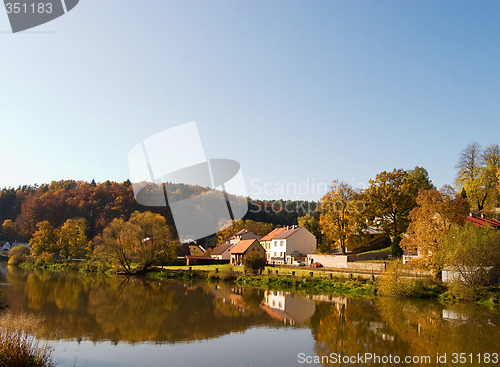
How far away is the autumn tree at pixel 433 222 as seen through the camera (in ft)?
96.0

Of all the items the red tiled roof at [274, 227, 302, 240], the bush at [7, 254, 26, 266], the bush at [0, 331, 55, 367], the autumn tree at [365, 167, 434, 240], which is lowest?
the bush at [7, 254, 26, 266]

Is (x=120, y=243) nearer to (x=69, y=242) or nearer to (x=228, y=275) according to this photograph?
(x=228, y=275)

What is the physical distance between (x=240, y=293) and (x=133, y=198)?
71436mm

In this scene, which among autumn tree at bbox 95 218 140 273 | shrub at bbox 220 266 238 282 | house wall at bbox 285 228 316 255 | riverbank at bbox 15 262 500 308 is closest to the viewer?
riverbank at bbox 15 262 500 308

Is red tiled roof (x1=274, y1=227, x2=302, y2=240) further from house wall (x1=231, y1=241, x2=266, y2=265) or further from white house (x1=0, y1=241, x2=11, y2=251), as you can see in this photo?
white house (x1=0, y1=241, x2=11, y2=251)

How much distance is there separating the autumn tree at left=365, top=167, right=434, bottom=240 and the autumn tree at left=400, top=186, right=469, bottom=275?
13.4 m

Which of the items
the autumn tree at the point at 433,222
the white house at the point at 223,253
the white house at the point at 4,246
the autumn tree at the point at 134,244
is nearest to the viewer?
the autumn tree at the point at 433,222

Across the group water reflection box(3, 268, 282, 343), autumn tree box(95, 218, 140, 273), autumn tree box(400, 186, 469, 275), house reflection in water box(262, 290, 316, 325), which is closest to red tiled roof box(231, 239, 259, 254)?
autumn tree box(95, 218, 140, 273)

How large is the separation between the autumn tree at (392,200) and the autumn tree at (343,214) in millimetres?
1398

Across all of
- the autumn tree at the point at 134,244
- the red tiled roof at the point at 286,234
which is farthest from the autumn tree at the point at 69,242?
the red tiled roof at the point at 286,234

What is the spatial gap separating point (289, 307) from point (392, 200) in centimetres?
2391

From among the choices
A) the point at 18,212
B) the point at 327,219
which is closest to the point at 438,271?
the point at 327,219

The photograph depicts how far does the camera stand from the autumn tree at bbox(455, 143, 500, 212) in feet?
147

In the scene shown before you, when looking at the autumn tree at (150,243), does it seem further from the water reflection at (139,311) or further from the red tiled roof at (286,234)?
the red tiled roof at (286,234)
